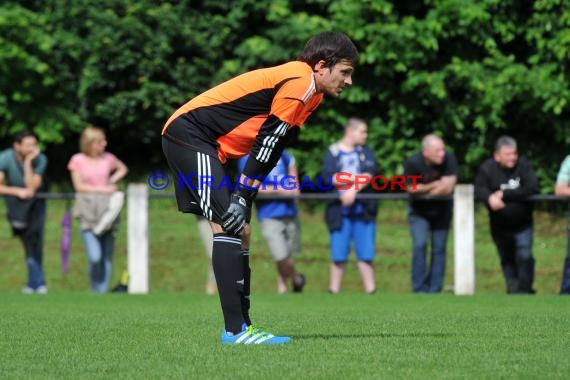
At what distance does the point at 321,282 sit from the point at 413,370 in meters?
11.5

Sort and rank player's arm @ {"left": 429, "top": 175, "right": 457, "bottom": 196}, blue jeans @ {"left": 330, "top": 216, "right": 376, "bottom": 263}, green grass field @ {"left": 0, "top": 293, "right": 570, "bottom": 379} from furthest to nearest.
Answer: blue jeans @ {"left": 330, "top": 216, "right": 376, "bottom": 263}, player's arm @ {"left": 429, "top": 175, "right": 457, "bottom": 196}, green grass field @ {"left": 0, "top": 293, "right": 570, "bottom": 379}

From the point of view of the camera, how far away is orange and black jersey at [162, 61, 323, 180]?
728cm

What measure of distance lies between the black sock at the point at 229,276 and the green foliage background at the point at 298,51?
11.3 metres

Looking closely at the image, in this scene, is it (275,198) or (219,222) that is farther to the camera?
(275,198)

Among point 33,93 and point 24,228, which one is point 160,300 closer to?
point 24,228

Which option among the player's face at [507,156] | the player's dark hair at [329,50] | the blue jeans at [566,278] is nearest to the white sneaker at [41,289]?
the player's face at [507,156]

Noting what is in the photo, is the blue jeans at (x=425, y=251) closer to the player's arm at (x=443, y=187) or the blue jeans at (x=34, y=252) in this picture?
the player's arm at (x=443, y=187)

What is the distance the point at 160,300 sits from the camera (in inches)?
491


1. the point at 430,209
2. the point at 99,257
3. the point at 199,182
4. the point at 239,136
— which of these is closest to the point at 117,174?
the point at 99,257

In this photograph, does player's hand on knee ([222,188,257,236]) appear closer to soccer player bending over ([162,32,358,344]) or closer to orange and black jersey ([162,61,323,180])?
soccer player bending over ([162,32,358,344])

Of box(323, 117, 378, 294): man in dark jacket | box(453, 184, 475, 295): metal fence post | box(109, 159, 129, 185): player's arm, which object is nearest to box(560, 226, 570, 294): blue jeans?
box(453, 184, 475, 295): metal fence post

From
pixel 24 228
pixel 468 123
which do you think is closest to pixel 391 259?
pixel 468 123

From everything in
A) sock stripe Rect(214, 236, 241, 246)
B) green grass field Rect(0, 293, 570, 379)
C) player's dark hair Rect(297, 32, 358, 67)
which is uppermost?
player's dark hair Rect(297, 32, 358, 67)

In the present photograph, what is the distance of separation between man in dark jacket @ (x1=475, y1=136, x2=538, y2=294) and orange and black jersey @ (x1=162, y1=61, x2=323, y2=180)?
21.8ft
